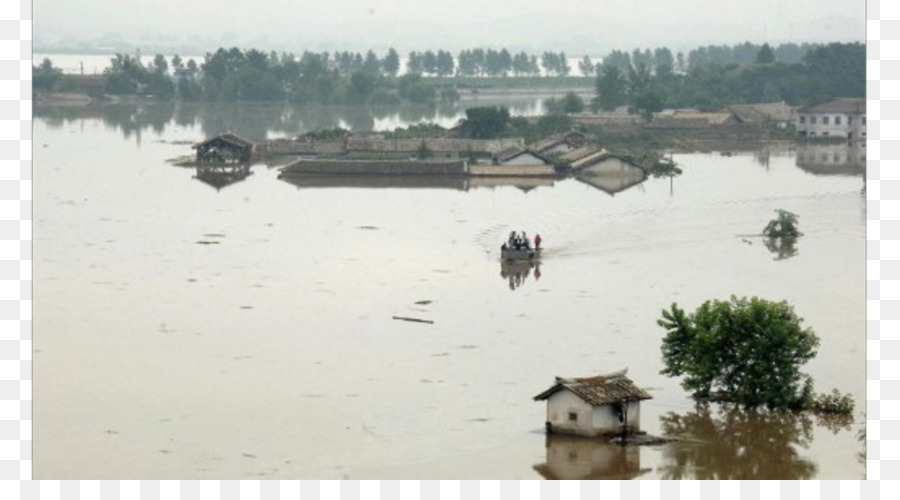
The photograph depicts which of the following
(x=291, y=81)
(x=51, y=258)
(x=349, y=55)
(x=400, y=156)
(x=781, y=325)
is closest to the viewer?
(x=781, y=325)

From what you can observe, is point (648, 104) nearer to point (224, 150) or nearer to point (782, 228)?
point (224, 150)

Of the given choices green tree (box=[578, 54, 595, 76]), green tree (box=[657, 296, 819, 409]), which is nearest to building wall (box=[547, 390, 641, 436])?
green tree (box=[657, 296, 819, 409])

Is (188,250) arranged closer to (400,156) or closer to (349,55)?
(400,156)

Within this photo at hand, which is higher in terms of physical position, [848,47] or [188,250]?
[848,47]

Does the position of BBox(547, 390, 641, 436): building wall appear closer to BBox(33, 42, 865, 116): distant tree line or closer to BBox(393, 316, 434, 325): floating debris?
BBox(393, 316, 434, 325): floating debris

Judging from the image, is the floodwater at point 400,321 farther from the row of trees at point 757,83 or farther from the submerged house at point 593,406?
the row of trees at point 757,83

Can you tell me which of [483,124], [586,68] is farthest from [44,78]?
[586,68]

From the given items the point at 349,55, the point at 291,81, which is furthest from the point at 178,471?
the point at 349,55
